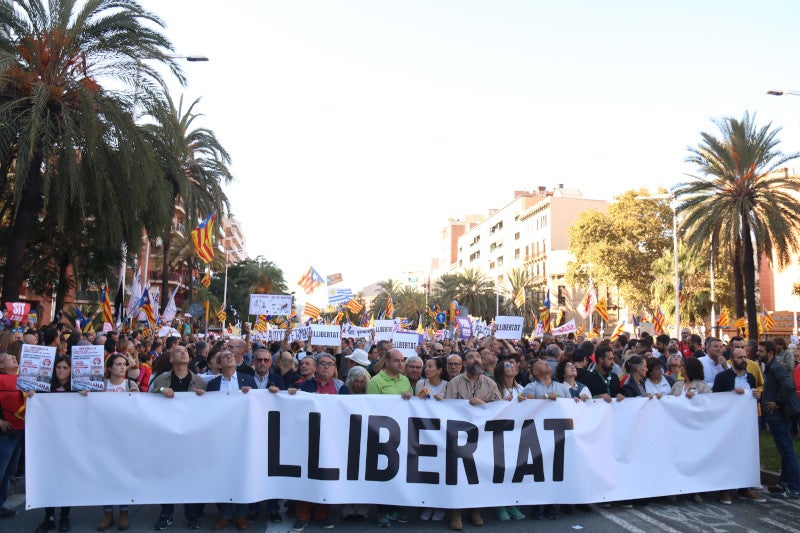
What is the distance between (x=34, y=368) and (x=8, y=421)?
1.89 ft

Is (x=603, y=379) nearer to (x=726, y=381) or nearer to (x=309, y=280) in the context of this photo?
(x=726, y=381)

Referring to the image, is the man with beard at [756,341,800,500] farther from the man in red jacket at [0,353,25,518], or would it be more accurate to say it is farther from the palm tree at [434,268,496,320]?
the palm tree at [434,268,496,320]

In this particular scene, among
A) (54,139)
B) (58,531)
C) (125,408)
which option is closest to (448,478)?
(125,408)

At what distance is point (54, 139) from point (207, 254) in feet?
22.4

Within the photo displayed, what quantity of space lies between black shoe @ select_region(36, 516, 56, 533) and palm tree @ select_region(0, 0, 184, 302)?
9.88 meters

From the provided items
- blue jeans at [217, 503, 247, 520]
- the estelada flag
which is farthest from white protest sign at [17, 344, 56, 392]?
the estelada flag

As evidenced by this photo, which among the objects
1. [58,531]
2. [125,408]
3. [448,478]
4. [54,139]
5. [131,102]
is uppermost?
[131,102]

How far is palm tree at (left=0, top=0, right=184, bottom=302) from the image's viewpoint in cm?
1520

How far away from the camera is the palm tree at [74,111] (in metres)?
15.2

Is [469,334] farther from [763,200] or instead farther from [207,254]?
[763,200]

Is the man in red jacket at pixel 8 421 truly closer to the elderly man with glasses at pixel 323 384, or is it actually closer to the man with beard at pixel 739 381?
the elderly man with glasses at pixel 323 384

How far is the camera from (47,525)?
6516 mm

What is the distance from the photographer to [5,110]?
14.8m

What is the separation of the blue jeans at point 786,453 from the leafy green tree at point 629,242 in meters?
46.0
